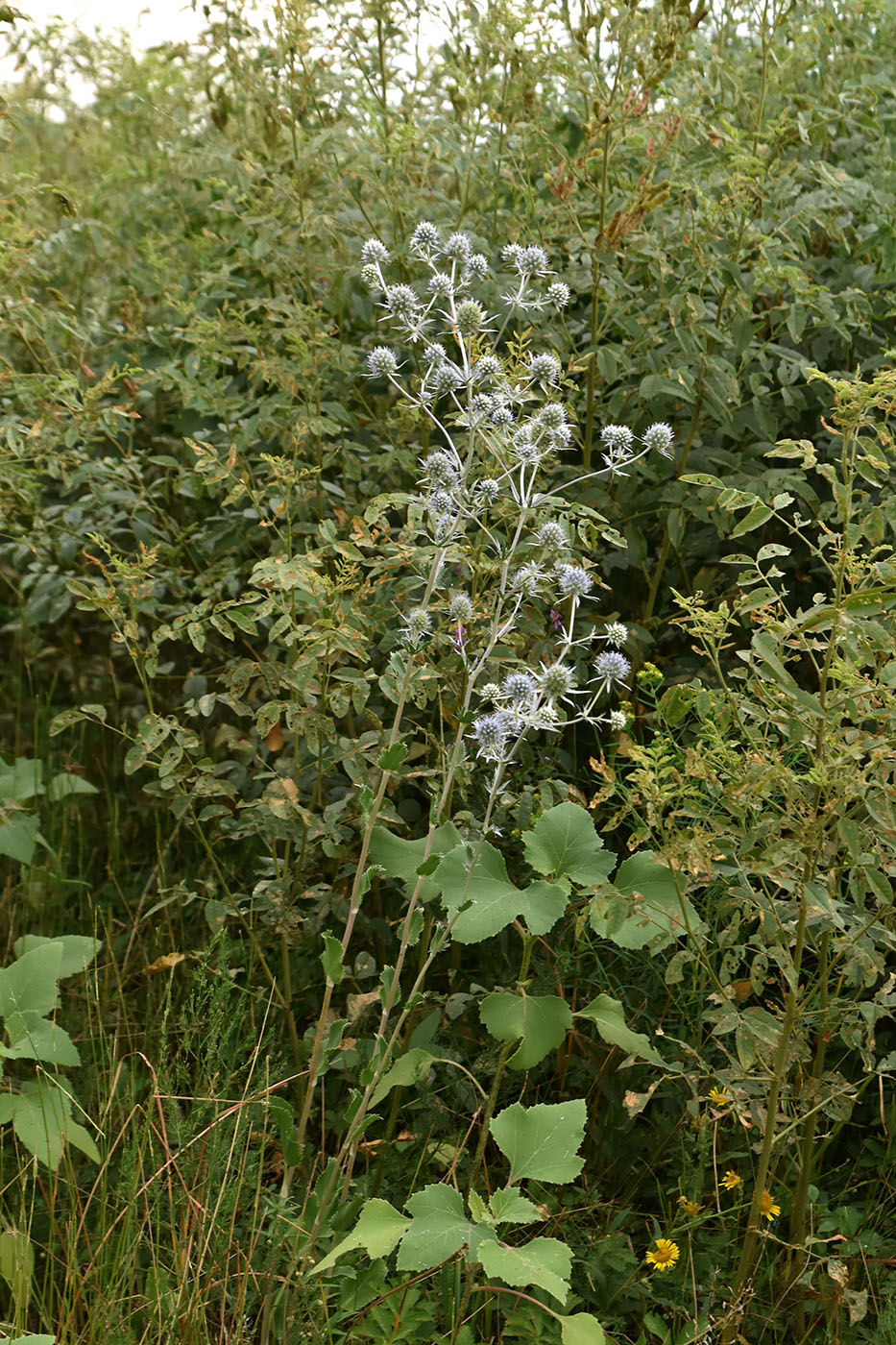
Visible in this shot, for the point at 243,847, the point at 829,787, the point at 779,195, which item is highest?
the point at 779,195

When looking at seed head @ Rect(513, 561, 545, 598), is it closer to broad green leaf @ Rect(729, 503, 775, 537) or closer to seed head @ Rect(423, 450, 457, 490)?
seed head @ Rect(423, 450, 457, 490)

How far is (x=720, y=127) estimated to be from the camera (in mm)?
2859

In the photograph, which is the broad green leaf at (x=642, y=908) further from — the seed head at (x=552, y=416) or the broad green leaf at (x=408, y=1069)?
the seed head at (x=552, y=416)

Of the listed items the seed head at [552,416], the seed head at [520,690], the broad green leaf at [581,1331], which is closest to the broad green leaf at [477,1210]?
the broad green leaf at [581,1331]

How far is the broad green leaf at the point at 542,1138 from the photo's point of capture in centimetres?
186

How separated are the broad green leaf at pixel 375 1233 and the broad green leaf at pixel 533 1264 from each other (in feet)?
0.53

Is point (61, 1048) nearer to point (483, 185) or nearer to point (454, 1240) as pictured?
point (454, 1240)

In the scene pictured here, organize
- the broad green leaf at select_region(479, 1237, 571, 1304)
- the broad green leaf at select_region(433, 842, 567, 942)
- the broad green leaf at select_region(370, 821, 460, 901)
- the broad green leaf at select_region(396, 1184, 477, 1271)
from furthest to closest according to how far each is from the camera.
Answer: the broad green leaf at select_region(370, 821, 460, 901)
the broad green leaf at select_region(433, 842, 567, 942)
the broad green leaf at select_region(396, 1184, 477, 1271)
the broad green leaf at select_region(479, 1237, 571, 1304)

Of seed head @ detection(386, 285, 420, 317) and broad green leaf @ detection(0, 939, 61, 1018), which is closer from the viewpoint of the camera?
seed head @ detection(386, 285, 420, 317)

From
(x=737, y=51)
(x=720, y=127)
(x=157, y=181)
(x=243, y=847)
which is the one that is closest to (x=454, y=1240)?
(x=243, y=847)

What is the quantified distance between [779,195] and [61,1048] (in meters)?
2.26

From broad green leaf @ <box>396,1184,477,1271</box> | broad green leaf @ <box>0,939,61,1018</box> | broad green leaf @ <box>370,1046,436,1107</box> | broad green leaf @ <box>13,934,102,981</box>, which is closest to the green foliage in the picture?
broad green leaf @ <box>0,939,61,1018</box>


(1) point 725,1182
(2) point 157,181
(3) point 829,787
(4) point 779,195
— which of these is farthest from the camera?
Answer: (2) point 157,181

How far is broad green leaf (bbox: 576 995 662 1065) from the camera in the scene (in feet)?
6.48
